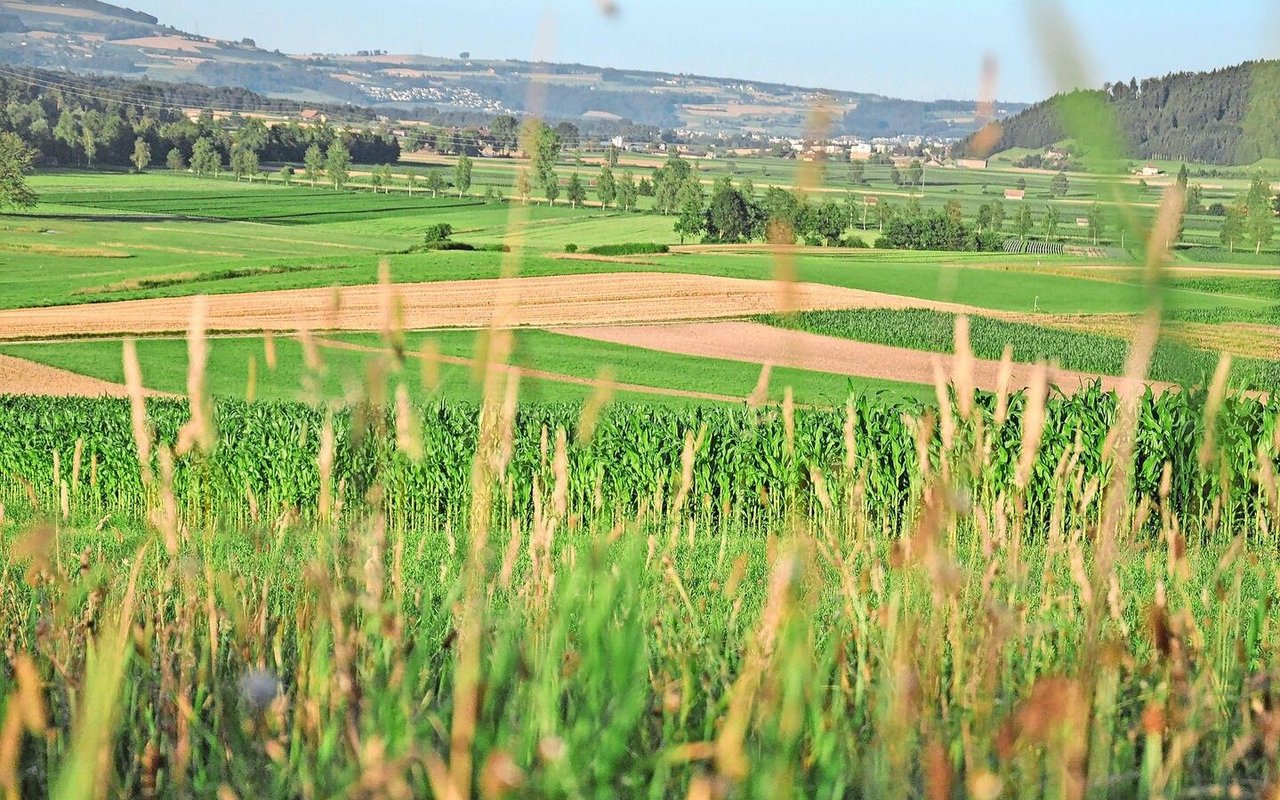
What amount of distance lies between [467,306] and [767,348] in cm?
1459

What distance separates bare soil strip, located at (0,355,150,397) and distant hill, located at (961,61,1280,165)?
36655 mm

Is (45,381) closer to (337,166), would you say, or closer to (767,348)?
(767,348)

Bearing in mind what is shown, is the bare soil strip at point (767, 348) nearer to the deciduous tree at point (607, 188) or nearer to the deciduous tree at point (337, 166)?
the deciduous tree at point (607, 188)

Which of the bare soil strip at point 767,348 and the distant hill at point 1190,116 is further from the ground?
the distant hill at point 1190,116

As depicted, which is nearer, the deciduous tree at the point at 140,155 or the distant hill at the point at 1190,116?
the distant hill at the point at 1190,116

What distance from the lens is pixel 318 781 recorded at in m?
1.55

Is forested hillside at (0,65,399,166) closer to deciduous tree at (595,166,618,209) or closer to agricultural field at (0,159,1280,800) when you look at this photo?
deciduous tree at (595,166,618,209)

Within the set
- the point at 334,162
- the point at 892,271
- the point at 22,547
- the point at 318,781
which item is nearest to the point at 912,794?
the point at 318,781

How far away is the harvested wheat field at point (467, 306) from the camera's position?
4700 centimetres

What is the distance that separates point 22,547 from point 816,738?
39.7 inches

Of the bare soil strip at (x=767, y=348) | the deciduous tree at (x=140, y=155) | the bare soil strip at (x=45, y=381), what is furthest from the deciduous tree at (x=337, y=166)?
the bare soil strip at (x=45, y=381)

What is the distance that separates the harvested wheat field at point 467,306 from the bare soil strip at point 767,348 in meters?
1.86

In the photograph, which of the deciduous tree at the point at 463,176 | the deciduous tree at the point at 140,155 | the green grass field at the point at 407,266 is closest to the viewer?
the green grass field at the point at 407,266

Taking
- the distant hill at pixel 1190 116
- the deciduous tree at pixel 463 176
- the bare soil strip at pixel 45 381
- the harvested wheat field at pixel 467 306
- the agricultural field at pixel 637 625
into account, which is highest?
the distant hill at pixel 1190 116
